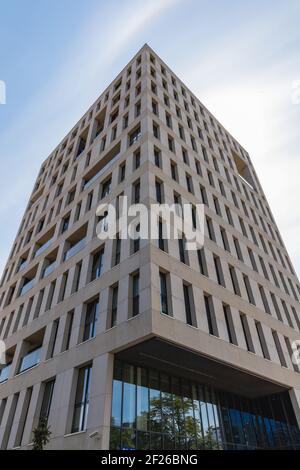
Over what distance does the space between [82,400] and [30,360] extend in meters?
8.29

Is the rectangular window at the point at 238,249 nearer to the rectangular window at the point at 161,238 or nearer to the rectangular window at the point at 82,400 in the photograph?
the rectangular window at the point at 161,238

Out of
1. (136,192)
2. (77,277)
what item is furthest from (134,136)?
(77,277)

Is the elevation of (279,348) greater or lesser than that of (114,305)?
greater

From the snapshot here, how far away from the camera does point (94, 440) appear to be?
14.3 metres

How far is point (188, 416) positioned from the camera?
18609mm

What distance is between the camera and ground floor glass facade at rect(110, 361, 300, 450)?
52.1ft

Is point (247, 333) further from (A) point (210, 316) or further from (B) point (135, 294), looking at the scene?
(B) point (135, 294)

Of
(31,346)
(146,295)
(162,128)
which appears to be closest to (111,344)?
(146,295)

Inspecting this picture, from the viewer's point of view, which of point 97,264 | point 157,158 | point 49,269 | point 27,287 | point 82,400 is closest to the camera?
point 82,400

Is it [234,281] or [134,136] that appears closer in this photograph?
[234,281]

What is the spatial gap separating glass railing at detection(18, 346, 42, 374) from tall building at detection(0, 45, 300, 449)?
16cm

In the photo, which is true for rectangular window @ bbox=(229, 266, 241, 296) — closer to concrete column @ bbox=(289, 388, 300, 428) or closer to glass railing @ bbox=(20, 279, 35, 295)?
concrete column @ bbox=(289, 388, 300, 428)

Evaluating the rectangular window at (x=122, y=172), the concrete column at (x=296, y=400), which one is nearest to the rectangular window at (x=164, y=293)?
the rectangular window at (x=122, y=172)

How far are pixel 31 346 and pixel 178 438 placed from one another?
14761mm
